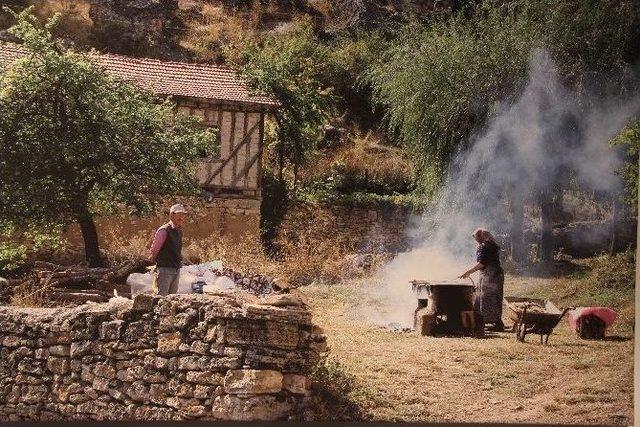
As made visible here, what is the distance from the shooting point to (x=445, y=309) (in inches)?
185

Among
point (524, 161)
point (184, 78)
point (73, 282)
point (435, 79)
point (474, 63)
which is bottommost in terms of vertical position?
point (73, 282)

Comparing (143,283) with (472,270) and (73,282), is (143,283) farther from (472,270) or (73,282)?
(472,270)

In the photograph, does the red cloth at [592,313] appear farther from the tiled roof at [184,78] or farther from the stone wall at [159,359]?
the tiled roof at [184,78]

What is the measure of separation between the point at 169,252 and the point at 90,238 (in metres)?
0.43

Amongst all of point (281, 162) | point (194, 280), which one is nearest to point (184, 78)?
point (281, 162)

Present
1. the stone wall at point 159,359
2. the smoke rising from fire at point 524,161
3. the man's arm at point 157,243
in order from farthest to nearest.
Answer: the smoke rising from fire at point 524,161
the man's arm at point 157,243
the stone wall at point 159,359

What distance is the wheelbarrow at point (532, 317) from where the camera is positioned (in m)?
4.68

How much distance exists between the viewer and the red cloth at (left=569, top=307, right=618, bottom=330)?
4.73m

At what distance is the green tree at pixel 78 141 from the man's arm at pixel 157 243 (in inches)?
6.4

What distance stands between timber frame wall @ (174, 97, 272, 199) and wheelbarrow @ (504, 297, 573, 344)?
157 centimetres

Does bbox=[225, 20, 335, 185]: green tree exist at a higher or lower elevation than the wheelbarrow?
higher

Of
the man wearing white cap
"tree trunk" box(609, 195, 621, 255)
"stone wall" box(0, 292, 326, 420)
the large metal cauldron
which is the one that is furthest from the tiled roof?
"tree trunk" box(609, 195, 621, 255)

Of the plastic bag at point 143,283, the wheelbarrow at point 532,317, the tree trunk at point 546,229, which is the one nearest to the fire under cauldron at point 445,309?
the wheelbarrow at point 532,317

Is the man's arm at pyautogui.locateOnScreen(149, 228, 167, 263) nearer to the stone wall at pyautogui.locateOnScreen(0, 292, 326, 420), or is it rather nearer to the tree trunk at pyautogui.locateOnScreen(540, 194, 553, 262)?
the stone wall at pyautogui.locateOnScreen(0, 292, 326, 420)
